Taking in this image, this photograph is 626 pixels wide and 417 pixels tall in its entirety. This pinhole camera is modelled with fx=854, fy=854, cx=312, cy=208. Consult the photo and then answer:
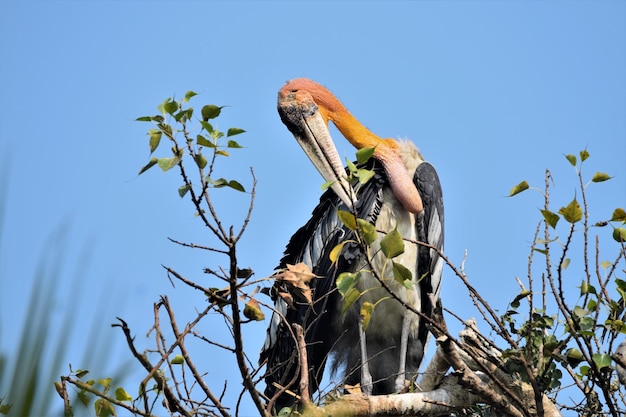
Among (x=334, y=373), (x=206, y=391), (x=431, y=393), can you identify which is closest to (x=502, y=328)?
(x=431, y=393)

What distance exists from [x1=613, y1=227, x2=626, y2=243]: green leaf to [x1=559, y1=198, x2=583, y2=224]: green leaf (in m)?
0.33

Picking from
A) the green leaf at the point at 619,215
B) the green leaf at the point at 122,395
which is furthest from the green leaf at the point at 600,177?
the green leaf at the point at 122,395

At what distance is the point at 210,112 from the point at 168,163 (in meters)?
0.28

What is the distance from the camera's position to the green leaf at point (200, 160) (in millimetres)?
3498

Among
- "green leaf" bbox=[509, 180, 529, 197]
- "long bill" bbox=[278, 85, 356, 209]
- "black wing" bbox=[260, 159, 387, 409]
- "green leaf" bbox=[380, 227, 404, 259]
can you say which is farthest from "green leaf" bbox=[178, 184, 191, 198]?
"long bill" bbox=[278, 85, 356, 209]

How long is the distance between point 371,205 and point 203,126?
3266mm

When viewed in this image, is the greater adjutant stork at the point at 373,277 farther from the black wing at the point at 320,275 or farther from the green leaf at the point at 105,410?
the green leaf at the point at 105,410

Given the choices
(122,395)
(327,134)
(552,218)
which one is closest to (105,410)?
(122,395)

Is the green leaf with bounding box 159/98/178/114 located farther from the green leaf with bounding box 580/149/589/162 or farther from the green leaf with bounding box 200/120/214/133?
the green leaf with bounding box 580/149/589/162

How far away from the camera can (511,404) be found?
438 centimetres

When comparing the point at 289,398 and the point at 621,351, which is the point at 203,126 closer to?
the point at 621,351

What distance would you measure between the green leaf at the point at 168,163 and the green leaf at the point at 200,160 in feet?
0.28

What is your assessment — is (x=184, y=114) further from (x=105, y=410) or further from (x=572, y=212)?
(x=572, y=212)

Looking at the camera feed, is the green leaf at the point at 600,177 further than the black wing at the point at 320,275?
No
